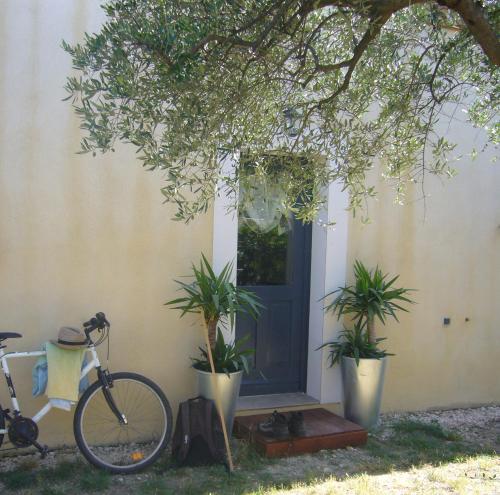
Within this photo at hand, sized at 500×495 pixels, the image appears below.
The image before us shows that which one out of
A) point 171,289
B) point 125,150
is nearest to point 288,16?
point 125,150

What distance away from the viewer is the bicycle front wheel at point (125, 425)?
5148 millimetres

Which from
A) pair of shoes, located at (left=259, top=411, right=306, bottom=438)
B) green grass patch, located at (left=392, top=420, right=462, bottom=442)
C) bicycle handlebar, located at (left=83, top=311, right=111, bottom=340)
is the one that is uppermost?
bicycle handlebar, located at (left=83, top=311, right=111, bottom=340)

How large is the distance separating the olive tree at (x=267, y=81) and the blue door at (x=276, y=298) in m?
1.54

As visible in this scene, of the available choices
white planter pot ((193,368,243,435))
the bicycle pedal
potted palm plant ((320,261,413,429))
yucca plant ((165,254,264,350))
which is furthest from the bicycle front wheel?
potted palm plant ((320,261,413,429))

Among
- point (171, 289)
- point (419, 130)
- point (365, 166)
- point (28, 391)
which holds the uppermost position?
point (419, 130)

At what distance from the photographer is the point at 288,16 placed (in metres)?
4.26

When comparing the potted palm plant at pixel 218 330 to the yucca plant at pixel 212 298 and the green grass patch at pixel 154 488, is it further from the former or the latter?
the green grass patch at pixel 154 488

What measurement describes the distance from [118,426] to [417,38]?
13.4ft

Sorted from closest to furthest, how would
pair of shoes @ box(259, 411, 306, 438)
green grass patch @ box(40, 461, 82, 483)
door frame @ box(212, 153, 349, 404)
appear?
1. green grass patch @ box(40, 461, 82, 483)
2. pair of shoes @ box(259, 411, 306, 438)
3. door frame @ box(212, 153, 349, 404)

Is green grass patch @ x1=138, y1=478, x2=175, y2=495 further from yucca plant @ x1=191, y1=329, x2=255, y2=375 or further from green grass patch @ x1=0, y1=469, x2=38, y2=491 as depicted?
yucca plant @ x1=191, y1=329, x2=255, y2=375

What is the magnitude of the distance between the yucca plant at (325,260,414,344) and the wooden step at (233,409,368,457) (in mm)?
898

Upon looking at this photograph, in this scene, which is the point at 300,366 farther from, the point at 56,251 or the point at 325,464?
the point at 56,251

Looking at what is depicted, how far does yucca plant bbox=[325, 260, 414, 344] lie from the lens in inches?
243

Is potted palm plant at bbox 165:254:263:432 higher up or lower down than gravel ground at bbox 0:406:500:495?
higher up
